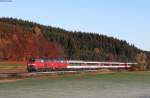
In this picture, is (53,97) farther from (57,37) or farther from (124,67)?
(57,37)

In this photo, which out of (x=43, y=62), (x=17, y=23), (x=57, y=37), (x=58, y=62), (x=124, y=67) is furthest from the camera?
(x=17, y=23)

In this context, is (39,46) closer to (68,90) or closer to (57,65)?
(57,65)

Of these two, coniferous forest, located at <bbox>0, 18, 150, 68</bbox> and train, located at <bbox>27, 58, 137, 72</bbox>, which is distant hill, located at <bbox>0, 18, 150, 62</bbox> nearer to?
coniferous forest, located at <bbox>0, 18, 150, 68</bbox>

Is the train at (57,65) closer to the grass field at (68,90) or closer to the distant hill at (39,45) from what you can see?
the grass field at (68,90)

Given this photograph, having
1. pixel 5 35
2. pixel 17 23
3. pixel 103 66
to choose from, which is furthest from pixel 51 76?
pixel 17 23

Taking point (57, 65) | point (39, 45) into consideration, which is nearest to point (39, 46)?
point (39, 45)

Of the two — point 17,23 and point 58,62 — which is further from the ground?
point 17,23

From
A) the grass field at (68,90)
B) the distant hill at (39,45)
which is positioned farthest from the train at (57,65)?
the distant hill at (39,45)

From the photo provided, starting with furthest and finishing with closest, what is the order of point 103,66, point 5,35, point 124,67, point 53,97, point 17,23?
point 17,23
point 5,35
point 124,67
point 103,66
point 53,97

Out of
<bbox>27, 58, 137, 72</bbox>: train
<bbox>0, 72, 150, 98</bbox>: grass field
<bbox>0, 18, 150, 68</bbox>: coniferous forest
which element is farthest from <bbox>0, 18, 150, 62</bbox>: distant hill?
<bbox>0, 72, 150, 98</bbox>: grass field

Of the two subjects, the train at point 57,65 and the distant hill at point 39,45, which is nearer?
the train at point 57,65

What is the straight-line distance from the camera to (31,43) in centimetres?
15300

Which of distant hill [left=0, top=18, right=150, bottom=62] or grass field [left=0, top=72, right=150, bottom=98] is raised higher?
distant hill [left=0, top=18, right=150, bottom=62]

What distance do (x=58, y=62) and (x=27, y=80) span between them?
70.3 ft
